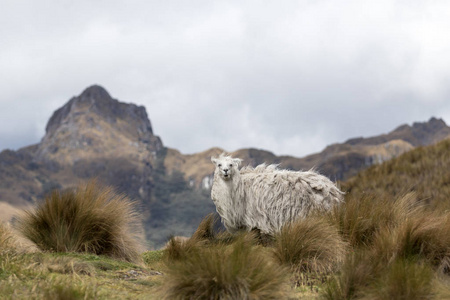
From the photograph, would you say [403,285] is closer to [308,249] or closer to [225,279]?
[225,279]

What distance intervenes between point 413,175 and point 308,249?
646 inches

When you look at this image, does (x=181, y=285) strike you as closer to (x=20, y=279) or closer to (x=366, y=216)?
(x=20, y=279)

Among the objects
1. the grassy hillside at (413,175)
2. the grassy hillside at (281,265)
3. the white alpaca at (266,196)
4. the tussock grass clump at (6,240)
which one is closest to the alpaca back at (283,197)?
the white alpaca at (266,196)

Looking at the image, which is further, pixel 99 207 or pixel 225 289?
pixel 99 207

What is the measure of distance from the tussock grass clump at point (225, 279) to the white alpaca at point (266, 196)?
3.63 metres

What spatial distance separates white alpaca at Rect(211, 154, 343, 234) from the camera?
1025 cm

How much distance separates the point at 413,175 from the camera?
910 inches

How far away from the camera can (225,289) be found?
6180 mm

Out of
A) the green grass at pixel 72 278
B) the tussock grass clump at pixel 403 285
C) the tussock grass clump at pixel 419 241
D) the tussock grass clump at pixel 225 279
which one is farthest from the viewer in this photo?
the tussock grass clump at pixel 419 241

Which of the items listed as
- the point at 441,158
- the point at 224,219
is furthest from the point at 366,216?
the point at 441,158

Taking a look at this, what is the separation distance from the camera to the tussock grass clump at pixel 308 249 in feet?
26.7

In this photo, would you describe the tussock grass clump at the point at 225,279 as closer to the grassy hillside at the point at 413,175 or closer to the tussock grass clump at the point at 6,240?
the tussock grass clump at the point at 6,240

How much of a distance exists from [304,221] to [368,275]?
2.05 meters

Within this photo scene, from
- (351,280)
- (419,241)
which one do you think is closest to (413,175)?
(419,241)
